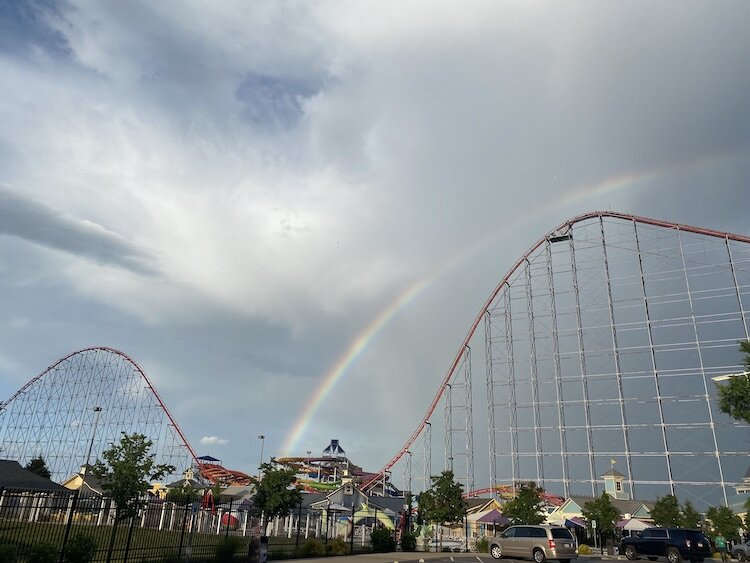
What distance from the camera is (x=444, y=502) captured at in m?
36.0

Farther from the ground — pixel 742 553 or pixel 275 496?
pixel 275 496

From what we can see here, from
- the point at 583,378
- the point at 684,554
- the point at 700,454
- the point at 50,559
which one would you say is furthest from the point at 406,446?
the point at 50,559

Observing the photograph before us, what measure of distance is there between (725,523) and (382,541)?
3180cm

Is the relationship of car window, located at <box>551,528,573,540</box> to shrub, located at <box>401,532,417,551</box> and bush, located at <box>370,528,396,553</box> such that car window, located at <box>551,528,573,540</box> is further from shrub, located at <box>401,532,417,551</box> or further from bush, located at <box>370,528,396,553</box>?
shrub, located at <box>401,532,417,551</box>

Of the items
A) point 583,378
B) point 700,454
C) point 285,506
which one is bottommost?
point 285,506

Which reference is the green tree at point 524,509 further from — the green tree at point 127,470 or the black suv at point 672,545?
the green tree at point 127,470

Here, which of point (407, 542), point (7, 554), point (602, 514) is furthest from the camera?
point (602, 514)

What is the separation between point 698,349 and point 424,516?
2334 centimetres

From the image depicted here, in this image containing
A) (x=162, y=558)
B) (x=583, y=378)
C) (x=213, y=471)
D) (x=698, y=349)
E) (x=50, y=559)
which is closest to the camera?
(x=50, y=559)

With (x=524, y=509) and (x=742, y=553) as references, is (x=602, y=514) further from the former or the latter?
(x=742, y=553)

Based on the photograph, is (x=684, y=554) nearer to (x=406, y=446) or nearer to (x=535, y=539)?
(x=535, y=539)

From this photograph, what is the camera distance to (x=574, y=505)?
6606cm

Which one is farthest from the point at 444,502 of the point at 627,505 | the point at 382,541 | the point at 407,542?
the point at 627,505

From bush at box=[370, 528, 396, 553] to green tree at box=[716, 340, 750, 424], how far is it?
16.5m
